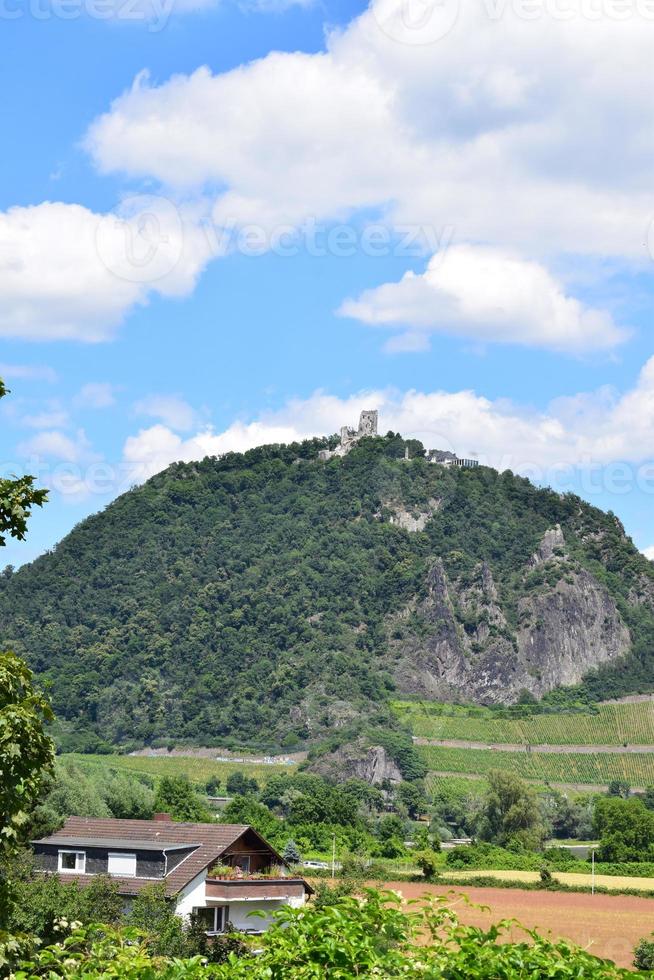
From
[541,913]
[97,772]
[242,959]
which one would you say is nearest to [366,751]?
[97,772]

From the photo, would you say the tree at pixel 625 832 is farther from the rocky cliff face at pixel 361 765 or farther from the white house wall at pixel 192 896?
the white house wall at pixel 192 896

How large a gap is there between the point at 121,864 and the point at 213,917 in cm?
344

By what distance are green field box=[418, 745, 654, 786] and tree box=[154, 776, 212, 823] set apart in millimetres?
67563

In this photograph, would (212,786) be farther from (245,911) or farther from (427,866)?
(245,911)

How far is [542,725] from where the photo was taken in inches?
6727

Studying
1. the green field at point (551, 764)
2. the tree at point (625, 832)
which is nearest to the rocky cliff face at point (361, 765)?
the green field at point (551, 764)

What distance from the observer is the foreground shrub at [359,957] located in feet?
25.0

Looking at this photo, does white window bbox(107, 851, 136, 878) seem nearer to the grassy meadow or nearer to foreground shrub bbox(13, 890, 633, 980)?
foreground shrub bbox(13, 890, 633, 980)

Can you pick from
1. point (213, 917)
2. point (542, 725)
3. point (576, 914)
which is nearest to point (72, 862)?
point (213, 917)

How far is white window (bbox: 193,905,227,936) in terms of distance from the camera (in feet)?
122

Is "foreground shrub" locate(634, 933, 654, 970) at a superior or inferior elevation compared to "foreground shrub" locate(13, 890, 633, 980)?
inferior

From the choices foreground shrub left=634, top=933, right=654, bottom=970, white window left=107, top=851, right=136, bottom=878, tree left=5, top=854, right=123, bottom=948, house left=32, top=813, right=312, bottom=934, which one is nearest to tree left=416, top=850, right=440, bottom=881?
house left=32, top=813, right=312, bottom=934

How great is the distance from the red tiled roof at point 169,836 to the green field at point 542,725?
122636mm

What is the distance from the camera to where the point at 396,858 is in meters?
88.6
